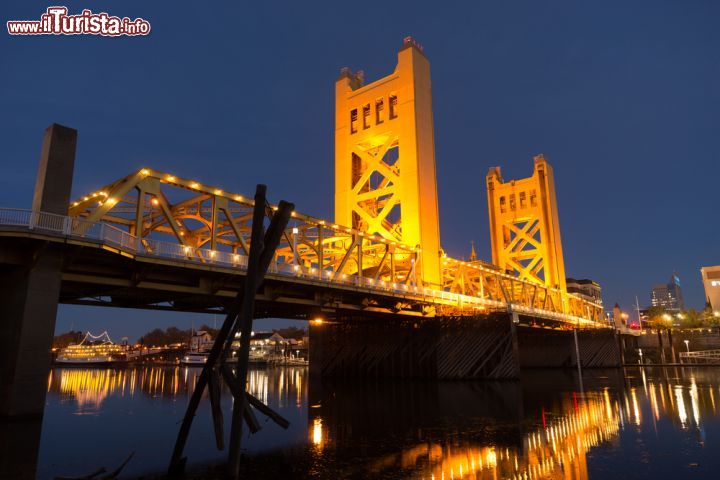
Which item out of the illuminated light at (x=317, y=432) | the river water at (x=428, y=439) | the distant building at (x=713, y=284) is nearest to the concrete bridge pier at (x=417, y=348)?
the river water at (x=428, y=439)

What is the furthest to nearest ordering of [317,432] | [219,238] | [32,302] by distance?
A: [219,238] → [32,302] → [317,432]

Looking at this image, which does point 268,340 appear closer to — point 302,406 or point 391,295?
point 391,295

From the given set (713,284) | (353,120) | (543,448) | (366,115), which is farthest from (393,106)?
(713,284)

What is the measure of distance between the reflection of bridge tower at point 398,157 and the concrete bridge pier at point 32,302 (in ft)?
115

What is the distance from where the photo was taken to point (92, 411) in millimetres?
24734

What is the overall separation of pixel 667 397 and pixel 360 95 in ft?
157

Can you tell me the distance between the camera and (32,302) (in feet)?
63.8

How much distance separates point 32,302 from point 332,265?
35.8 m

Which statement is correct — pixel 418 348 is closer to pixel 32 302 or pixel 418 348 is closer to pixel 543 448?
pixel 543 448

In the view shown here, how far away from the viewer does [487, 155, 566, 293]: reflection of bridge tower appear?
8931cm

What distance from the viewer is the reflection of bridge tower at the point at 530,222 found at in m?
89.3

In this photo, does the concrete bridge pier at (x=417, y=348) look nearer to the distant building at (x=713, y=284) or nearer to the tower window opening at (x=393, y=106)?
the tower window opening at (x=393, y=106)

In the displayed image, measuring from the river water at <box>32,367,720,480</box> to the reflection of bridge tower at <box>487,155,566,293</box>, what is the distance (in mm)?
63633

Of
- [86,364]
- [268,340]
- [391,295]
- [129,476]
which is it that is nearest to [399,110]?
[391,295]
